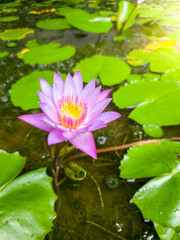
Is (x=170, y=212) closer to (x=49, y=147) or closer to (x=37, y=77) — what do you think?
(x=49, y=147)

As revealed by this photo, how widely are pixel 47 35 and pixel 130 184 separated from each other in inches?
99.2

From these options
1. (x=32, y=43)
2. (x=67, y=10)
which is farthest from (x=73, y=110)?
→ (x=67, y=10)

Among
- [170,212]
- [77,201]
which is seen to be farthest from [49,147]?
[170,212]

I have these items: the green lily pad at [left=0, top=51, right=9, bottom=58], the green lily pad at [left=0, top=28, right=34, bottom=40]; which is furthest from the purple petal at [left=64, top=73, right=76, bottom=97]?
the green lily pad at [left=0, top=28, right=34, bottom=40]

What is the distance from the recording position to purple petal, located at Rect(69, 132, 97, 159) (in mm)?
917

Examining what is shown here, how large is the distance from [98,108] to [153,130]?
0.65 m

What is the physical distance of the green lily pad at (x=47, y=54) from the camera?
220cm

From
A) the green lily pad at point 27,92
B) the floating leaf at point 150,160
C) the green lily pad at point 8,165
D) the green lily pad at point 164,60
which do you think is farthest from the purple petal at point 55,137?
the green lily pad at point 164,60

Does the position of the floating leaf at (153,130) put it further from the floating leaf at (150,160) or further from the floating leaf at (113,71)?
the floating leaf at (113,71)

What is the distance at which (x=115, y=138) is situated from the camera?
1488 mm

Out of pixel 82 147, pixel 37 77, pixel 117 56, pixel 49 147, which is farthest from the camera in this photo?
pixel 117 56

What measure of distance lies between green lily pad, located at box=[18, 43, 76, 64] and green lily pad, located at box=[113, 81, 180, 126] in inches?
35.5

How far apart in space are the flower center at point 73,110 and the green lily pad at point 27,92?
0.60 meters

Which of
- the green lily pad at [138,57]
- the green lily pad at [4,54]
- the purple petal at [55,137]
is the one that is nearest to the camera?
the purple petal at [55,137]
